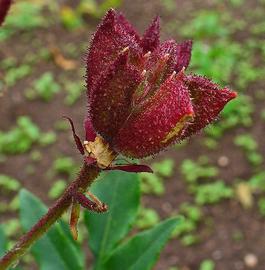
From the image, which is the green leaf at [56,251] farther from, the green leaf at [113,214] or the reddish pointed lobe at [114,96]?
the reddish pointed lobe at [114,96]

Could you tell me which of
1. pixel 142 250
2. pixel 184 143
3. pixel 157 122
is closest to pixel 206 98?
pixel 157 122

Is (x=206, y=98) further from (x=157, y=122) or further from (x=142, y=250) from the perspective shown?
(x=142, y=250)

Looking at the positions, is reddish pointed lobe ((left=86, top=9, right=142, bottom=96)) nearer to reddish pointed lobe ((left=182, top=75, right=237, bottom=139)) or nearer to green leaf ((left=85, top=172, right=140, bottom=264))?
reddish pointed lobe ((left=182, top=75, right=237, bottom=139))

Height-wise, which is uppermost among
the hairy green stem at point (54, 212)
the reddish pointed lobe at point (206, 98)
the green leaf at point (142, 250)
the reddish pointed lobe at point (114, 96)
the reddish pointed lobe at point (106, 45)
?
the reddish pointed lobe at point (106, 45)

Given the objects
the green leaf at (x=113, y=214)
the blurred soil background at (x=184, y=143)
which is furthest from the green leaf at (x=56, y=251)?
the blurred soil background at (x=184, y=143)

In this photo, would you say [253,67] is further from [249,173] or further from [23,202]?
[23,202]

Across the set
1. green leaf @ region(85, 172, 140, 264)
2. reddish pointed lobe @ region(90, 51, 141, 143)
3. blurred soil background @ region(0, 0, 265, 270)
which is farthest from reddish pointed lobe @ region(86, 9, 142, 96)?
blurred soil background @ region(0, 0, 265, 270)
